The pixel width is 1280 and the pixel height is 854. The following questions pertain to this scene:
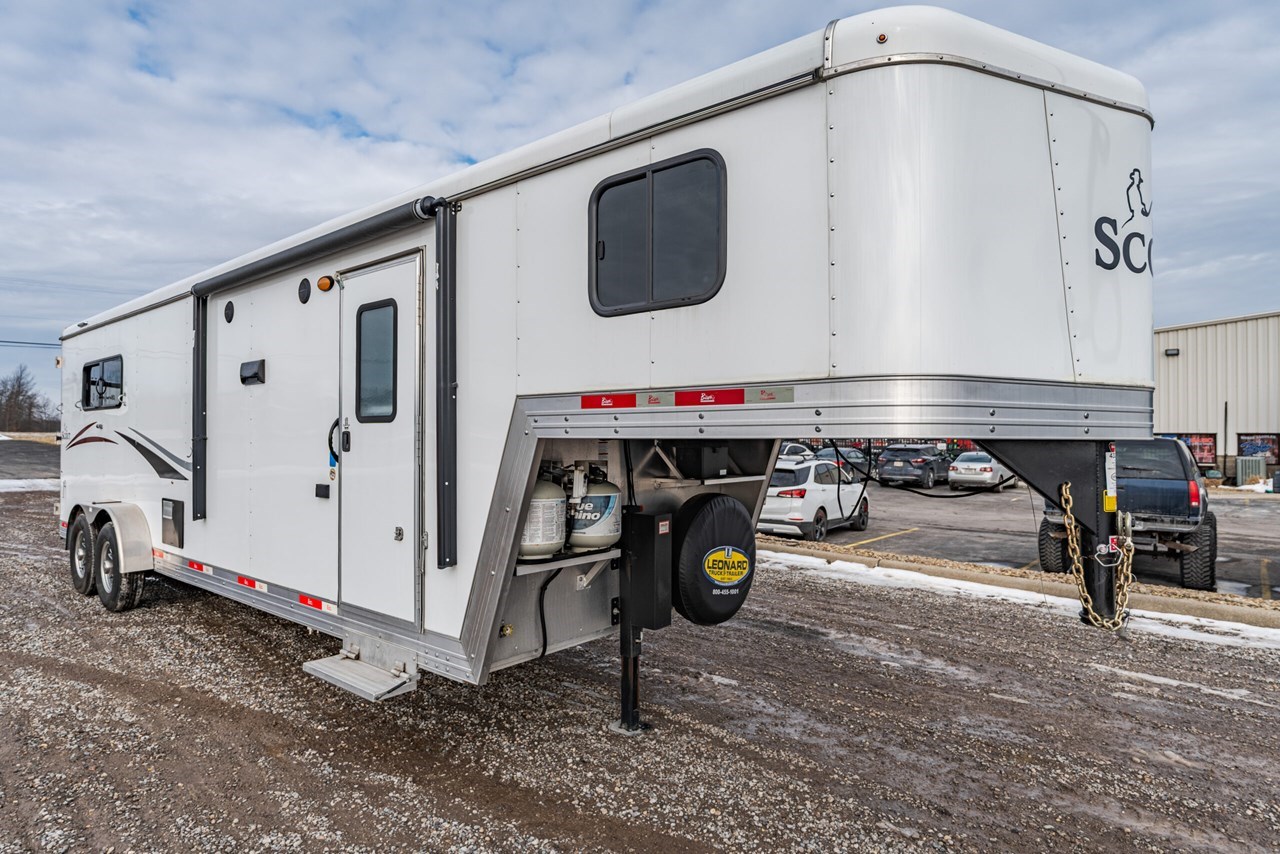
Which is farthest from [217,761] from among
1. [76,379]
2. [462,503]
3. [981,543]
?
[981,543]

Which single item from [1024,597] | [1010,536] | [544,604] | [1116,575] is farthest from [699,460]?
[1010,536]

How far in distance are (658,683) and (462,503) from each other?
2047 millimetres

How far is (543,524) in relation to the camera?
12.5 ft

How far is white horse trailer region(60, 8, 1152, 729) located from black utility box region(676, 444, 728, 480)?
0.02m

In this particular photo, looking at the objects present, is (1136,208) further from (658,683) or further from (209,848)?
(209,848)

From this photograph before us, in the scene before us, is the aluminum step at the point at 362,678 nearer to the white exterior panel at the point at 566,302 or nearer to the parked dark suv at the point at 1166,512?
the white exterior panel at the point at 566,302

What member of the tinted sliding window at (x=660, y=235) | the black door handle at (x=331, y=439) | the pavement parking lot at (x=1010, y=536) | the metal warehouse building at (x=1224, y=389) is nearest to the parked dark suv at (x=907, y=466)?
the pavement parking lot at (x=1010, y=536)

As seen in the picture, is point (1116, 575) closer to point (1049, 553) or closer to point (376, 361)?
point (376, 361)

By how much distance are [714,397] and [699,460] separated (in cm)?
146

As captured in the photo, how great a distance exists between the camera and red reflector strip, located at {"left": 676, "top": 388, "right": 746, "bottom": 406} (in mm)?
2947

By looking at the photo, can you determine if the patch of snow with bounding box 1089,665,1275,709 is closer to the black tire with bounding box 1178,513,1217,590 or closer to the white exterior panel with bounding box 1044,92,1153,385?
the white exterior panel with bounding box 1044,92,1153,385

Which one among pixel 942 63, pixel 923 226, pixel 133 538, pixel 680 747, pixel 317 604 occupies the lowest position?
pixel 680 747

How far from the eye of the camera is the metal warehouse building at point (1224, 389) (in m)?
23.7

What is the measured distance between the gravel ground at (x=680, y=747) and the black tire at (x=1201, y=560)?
9.26 ft
